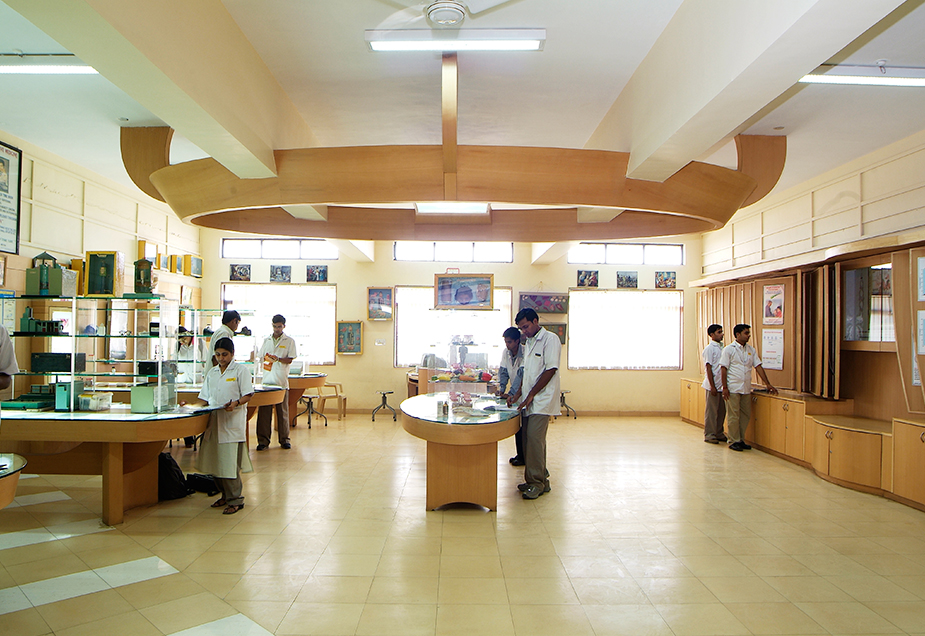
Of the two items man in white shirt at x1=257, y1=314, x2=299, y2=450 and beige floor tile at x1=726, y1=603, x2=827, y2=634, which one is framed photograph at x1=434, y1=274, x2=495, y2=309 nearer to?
man in white shirt at x1=257, y1=314, x2=299, y2=450

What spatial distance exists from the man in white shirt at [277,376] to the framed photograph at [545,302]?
16.6 feet

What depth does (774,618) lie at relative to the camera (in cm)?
338

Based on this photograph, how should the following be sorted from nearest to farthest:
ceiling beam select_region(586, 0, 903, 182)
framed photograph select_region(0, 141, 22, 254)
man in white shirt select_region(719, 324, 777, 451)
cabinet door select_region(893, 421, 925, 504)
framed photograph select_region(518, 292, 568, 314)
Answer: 1. ceiling beam select_region(586, 0, 903, 182)
2. cabinet door select_region(893, 421, 925, 504)
3. framed photograph select_region(0, 141, 22, 254)
4. man in white shirt select_region(719, 324, 777, 451)
5. framed photograph select_region(518, 292, 568, 314)

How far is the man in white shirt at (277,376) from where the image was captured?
8102 mm

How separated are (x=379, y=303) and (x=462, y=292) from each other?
3.61 m

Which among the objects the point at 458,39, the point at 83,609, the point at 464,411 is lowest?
the point at 83,609

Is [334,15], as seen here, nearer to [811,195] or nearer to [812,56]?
[812,56]

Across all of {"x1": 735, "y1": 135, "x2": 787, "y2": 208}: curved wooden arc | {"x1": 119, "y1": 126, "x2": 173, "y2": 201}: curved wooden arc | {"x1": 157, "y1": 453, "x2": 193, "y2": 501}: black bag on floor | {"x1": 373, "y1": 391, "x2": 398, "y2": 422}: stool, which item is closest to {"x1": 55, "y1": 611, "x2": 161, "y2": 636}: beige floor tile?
{"x1": 157, "y1": 453, "x2": 193, "y2": 501}: black bag on floor

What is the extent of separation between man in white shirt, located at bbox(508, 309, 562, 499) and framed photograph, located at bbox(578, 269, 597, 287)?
6.14 meters

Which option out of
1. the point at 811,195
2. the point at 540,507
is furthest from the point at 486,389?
the point at 811,195

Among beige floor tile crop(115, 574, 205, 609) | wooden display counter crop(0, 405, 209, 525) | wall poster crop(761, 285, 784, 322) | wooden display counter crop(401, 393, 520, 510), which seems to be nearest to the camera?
beige floor tile crop(115, 574, 205, 609)

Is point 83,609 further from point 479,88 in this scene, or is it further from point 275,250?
point 275,250

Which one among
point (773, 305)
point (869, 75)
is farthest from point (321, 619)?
point (773, 305)

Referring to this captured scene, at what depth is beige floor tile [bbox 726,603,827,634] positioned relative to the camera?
128 inches
